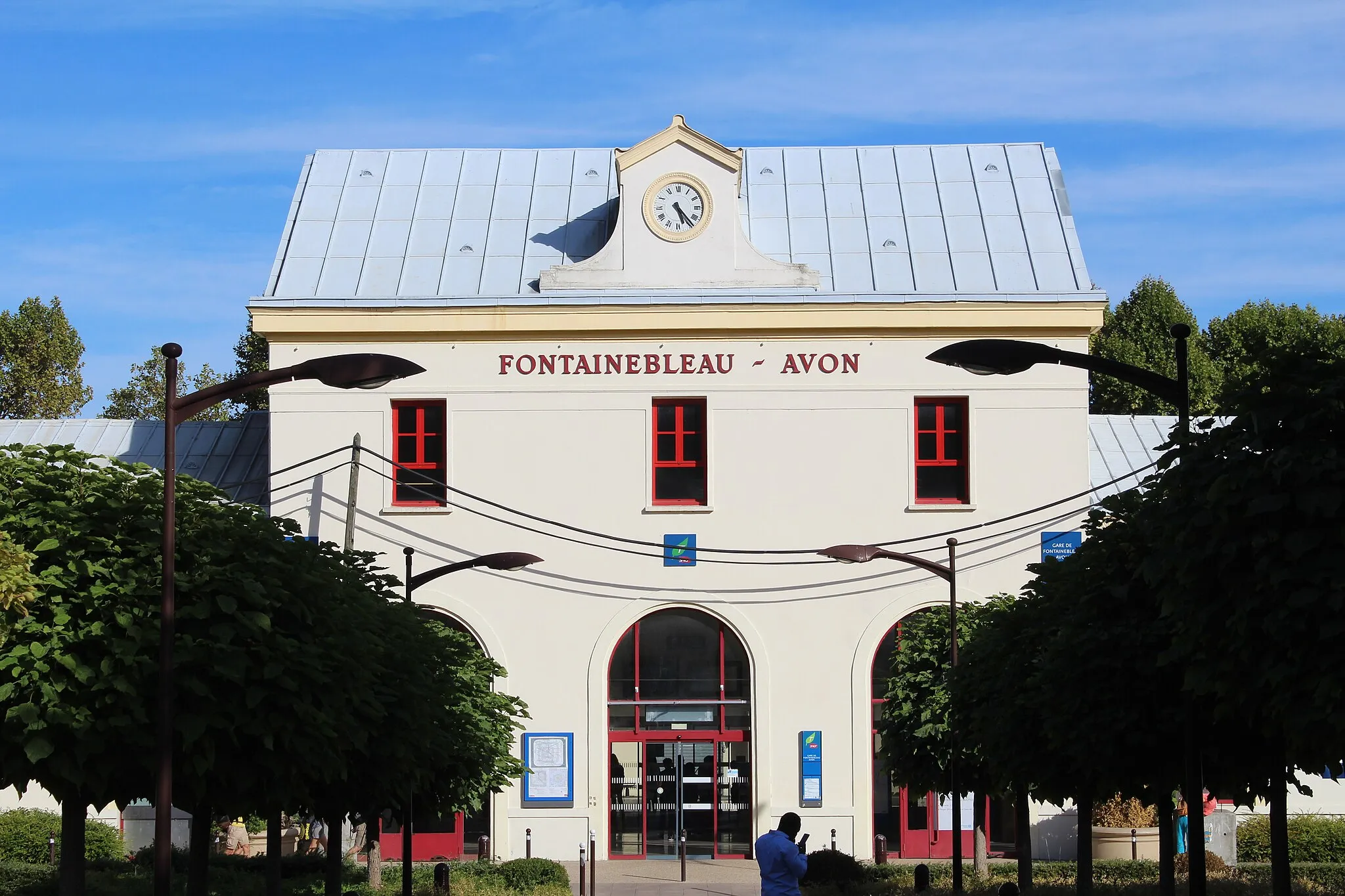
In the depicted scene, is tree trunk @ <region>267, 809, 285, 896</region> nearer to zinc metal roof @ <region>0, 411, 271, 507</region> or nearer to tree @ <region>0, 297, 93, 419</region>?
zinc metal roof @ <region>0, 411, 271, 507</region>

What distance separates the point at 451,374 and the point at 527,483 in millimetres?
2800

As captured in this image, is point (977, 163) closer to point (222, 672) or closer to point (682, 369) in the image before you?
point (682, 369)

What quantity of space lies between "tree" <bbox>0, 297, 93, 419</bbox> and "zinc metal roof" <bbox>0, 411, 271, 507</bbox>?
17.0m

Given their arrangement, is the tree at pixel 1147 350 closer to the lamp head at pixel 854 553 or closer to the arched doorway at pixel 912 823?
the arched doorway at pixel 912 823

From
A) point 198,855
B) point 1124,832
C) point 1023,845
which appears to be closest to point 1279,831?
point 1023,845

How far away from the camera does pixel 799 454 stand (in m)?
35.0

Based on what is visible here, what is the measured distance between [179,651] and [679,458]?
21.2 m

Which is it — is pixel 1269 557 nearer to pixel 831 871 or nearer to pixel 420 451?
pixel 831 871

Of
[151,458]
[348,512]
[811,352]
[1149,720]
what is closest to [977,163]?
[811,352]

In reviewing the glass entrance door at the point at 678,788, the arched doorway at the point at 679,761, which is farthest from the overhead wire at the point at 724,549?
the glass entrance door at the point at 678,788

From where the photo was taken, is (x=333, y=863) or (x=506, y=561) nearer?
(x=333, y=863)

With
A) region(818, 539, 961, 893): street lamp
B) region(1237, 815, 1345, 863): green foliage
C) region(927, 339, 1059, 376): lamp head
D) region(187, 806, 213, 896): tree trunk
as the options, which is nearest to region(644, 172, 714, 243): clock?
region(818, 539, 961, 893): street lamp

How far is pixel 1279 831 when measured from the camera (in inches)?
552

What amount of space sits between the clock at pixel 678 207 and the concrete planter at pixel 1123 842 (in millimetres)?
14726
